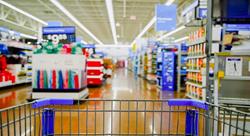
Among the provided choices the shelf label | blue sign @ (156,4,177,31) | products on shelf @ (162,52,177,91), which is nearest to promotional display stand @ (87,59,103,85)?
products on shelf @ (162,52,177,91)

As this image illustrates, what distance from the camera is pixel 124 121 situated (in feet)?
15.8

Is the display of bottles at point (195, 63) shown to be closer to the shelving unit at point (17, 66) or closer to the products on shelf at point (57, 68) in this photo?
the products on shelf at point (57, 68)

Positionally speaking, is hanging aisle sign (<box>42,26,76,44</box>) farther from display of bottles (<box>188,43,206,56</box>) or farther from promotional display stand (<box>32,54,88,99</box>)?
display of bottles (<box>188,43,206,56</box>)

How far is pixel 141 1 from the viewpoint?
547 inches

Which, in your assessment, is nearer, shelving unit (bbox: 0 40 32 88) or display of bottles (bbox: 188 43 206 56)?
display of bottles (bbox: 188 43 206 56)

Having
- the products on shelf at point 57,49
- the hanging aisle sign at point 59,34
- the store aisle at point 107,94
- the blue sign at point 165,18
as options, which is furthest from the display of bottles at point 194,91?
the hanging aisle sign at point 59,34

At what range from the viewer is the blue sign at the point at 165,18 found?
10.6 metres

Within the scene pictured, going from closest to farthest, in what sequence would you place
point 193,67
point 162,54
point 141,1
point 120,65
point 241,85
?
point 241,85 → point 193,67 → point 162,54 → point 141,1 → point 120,65

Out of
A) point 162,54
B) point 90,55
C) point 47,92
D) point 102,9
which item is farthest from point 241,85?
point 102,9

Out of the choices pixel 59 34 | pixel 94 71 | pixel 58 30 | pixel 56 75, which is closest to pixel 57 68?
pixel 56 75

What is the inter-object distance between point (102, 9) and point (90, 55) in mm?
5595

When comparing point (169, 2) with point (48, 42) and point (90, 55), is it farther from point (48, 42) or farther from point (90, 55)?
point (48, 42)

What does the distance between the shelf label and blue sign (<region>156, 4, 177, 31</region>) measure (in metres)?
7.94

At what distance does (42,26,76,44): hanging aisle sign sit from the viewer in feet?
23.8
